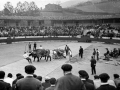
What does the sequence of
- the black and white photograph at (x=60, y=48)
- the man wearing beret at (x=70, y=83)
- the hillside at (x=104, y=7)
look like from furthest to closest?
the hillside at (x=104, y=7) → the black and white photograph at (x=60, y=48) → the man wearing beret at (x=70, y=83)

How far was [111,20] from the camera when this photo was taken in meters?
45.8

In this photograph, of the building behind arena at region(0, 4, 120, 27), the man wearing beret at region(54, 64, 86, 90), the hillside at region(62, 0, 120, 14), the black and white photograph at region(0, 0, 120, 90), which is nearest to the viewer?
the man wearing beret at region(54, 64, 86, 90)

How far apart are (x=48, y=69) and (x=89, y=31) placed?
95.8 ft

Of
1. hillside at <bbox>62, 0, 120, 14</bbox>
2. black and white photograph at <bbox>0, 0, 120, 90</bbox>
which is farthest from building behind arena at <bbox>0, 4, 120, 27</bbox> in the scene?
hillside at <bbox>62, 0, 120, 14</bbox>

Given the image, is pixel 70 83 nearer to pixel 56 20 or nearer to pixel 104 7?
pixel 56 20

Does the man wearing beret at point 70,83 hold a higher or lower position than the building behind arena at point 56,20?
lower

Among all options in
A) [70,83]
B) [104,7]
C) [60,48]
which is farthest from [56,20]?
[70,83]

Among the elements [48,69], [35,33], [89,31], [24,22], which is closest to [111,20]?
[89,31]

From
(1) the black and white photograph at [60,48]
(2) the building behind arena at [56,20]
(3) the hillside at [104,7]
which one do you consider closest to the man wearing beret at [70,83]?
(1) the black and white photograph at [60,48]

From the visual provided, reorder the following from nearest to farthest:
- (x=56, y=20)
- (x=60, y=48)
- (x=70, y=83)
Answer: (x=70, y=83)
(x=60, y=48)
(x=56, y=20)

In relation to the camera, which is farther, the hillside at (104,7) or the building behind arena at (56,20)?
the hillside at (104,7)

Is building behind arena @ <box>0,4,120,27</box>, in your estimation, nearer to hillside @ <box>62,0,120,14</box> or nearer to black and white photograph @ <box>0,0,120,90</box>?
black and white photograph @ <box>0,0,120,90</box>

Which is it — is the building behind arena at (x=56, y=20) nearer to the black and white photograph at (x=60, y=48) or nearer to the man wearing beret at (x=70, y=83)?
the black and white photograph at (x=60, y=48)

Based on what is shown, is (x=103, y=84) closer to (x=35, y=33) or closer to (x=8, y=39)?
(x=8, y=39)
